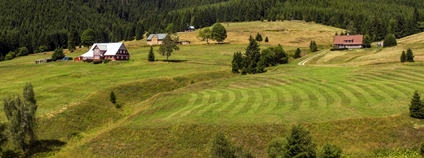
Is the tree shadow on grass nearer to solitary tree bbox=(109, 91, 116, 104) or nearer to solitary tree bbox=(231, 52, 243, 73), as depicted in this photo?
solitary tree bbox=(109, 91, 116, 104)

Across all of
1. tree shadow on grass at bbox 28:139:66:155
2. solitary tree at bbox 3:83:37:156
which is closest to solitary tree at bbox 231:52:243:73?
tree shadow on grass at bbox 28:139:66:155

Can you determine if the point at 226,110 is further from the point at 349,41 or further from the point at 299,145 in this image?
the point at 349,41

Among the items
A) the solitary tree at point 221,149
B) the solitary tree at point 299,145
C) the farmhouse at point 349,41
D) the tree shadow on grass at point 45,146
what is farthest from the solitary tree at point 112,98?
the farmhouse at point 349,41

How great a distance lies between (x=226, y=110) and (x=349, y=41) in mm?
104277

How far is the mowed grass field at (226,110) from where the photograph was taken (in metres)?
40.0

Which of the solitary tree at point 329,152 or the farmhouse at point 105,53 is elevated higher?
the farmhouse at point 105,53

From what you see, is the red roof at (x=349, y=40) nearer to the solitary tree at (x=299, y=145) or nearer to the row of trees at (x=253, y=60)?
the row of trees at (x=253, y=60)

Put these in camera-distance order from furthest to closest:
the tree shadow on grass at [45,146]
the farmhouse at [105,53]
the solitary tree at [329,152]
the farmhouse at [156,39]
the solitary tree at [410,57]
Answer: the farmhouse at [156,39] → the farmhouse at [105,53] → the solitary tree at [410,57] → the tree shadow on grass at [45,146] → the solitary tree at [329,152]

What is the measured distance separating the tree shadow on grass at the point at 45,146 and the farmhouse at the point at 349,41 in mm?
117579

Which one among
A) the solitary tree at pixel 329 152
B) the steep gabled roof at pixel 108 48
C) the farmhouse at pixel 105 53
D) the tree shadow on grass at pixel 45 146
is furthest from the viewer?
the steep gabled roof at pixel 108 48

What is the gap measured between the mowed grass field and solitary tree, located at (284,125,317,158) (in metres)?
10.8

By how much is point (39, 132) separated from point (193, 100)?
24.0 metres

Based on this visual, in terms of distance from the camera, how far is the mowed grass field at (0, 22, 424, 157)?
3997cm

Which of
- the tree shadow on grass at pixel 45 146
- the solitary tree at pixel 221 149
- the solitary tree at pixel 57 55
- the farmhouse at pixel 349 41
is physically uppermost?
the farmhouse at pixel 349 41
